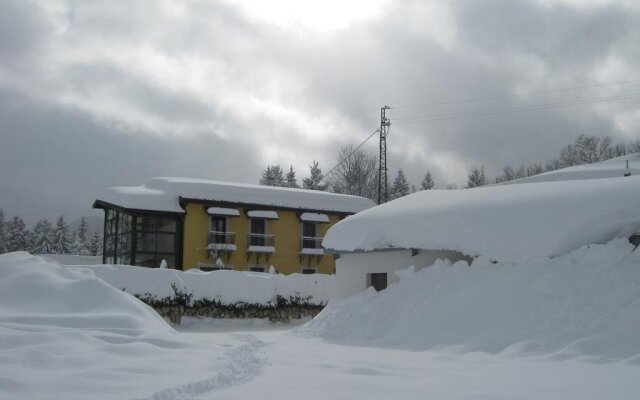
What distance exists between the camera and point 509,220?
44.6ft

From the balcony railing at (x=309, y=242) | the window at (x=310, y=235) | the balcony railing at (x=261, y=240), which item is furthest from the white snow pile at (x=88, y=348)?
the window at (x=310, y=235)

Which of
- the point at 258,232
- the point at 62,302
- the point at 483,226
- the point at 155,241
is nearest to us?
the point at 62,302

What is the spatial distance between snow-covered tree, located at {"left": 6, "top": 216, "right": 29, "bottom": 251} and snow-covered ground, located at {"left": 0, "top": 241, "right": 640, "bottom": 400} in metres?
53.8

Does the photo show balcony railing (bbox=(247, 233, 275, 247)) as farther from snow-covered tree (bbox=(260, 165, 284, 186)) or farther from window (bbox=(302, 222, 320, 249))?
snow-covered tree (bbox=(260, 165, 284, 186))

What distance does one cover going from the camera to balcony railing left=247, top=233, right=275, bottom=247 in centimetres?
3403

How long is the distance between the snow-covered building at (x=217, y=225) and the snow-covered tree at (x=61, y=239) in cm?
3102

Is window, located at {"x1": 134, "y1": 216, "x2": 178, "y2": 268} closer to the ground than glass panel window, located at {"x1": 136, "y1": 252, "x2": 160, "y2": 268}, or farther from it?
farther from it

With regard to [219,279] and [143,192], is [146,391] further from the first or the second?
[143,192]

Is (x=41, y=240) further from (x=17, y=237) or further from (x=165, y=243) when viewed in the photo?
(x=165, y=243)

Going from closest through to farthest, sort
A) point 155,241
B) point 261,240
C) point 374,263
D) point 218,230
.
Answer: point 374,263 < point 155,241 < point 218,230 < point 261,240

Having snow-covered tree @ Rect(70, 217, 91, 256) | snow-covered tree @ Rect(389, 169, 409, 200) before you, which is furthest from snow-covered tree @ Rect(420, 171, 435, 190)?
snow-covered tree @ Rect(70, 217, 91, 256)

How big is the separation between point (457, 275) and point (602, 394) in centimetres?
713

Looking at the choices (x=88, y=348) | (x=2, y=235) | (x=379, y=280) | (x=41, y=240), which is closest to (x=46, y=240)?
(x=41, y=240)

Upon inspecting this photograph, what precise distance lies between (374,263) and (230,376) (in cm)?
967
